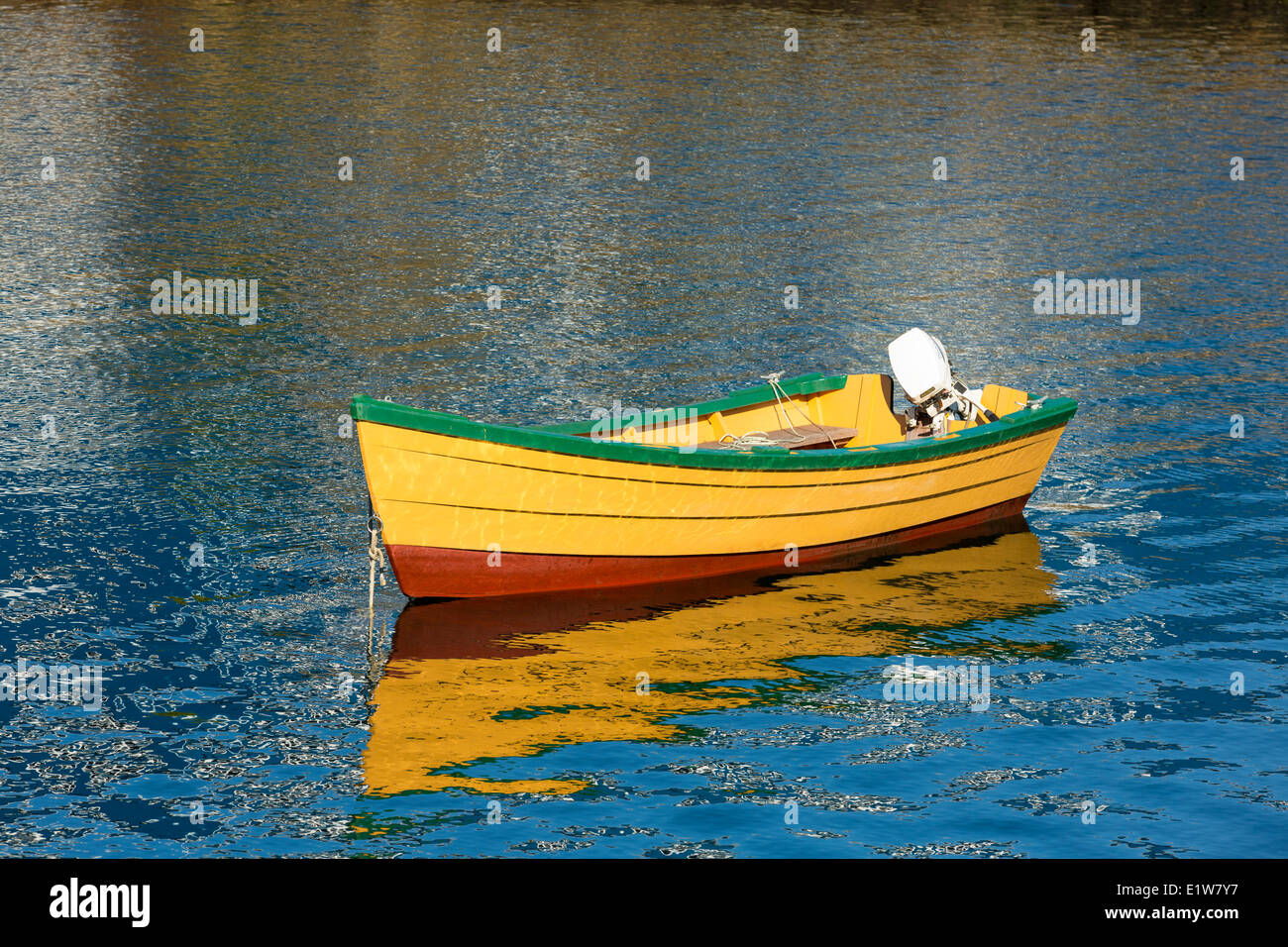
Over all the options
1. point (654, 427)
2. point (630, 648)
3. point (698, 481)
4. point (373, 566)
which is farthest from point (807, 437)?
point (373, 566)

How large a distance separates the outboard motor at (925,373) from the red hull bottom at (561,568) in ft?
6.39

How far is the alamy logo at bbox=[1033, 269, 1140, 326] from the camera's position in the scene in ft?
98.0

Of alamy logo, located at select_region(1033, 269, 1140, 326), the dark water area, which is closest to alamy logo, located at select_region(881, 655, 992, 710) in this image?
the dark water area

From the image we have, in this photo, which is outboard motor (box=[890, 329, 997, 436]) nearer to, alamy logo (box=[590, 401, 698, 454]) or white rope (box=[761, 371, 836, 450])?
white rope (box=[761, 371, 836, 450])

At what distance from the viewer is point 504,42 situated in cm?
5591

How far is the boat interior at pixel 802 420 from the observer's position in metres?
19.4

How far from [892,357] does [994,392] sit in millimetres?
2271

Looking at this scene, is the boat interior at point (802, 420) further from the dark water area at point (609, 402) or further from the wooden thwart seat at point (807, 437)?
the dark water area at point (609, 402)

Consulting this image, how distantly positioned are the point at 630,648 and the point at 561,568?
4.69ft

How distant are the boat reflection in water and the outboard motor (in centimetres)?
184

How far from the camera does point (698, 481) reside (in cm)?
1753

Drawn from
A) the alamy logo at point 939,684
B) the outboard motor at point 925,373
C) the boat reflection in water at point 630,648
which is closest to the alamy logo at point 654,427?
the boat reflection in water at point 630,648
